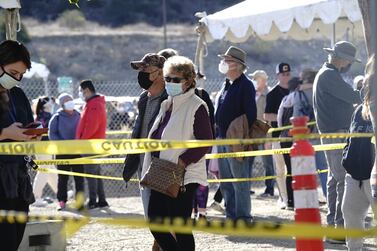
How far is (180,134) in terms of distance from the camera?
7070 millimetres

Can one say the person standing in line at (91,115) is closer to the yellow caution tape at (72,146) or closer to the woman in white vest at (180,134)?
the woman in white vest at (180,134)

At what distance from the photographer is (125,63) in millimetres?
57156

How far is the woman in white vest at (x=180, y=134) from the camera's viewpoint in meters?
6.91

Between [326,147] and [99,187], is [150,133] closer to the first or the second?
[326,147]

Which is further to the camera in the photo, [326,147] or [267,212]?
[267,212]

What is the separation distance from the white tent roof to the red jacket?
269 centimetres

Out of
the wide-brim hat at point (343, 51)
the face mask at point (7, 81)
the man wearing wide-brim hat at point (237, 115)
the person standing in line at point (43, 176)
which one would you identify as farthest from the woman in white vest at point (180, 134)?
the person standing in line at point (43, 176)

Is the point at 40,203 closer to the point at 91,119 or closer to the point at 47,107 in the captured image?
the point at 47,107

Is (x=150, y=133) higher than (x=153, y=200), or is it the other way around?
(x=150, y=133)

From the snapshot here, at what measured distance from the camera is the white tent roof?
45.8 feet

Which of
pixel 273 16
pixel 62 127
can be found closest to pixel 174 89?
pixel 62 127

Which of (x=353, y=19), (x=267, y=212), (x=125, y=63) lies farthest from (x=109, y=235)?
(x=125, y=63)

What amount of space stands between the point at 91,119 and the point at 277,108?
8.68ft

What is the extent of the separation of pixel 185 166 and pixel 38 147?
51.6 inches
